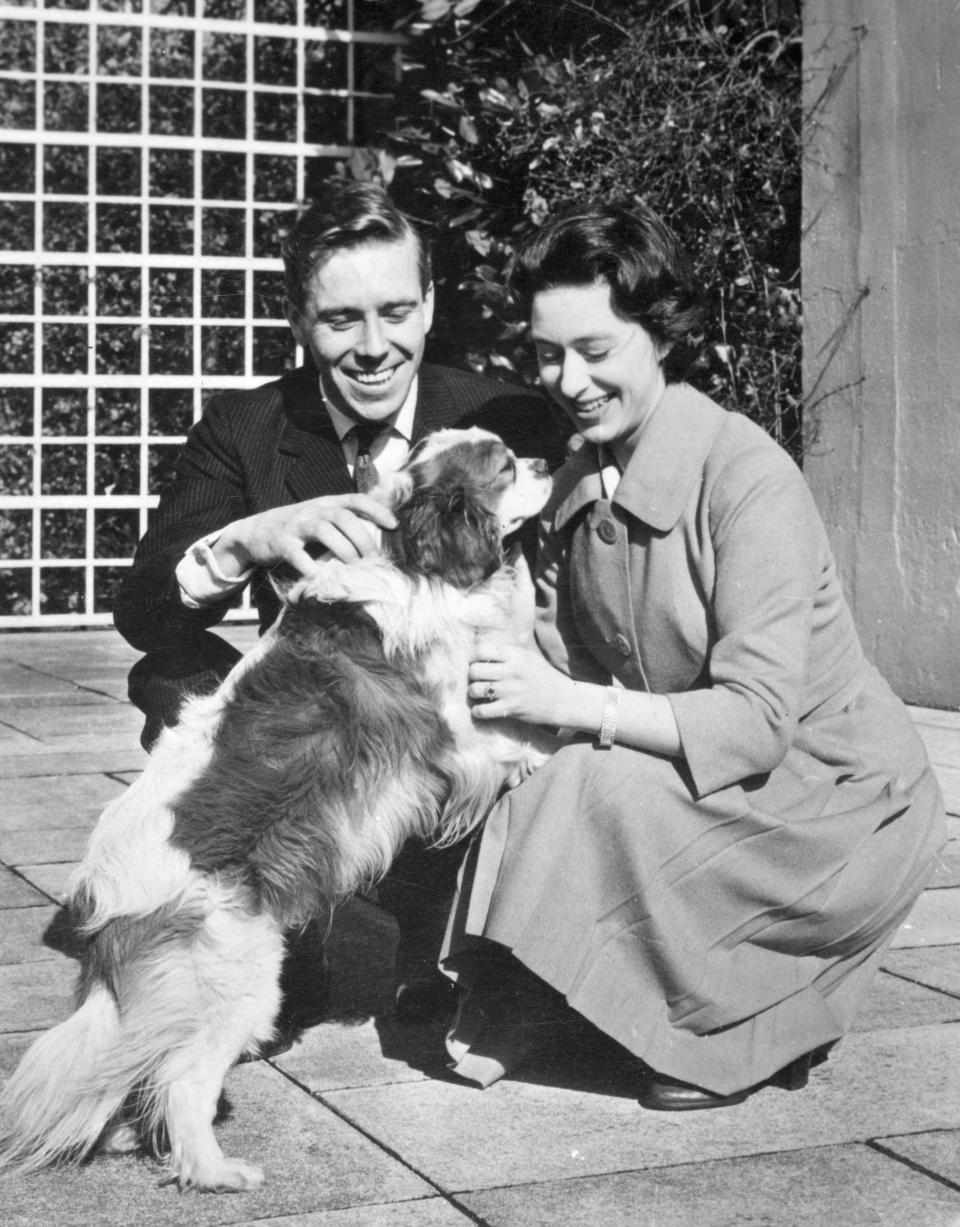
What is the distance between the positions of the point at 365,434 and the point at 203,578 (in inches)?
22.4

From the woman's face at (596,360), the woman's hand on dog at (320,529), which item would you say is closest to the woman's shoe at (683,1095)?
the woman's hand on dog at (320,529)

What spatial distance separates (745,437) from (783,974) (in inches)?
42.6

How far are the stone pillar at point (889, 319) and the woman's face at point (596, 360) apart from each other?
4.34m

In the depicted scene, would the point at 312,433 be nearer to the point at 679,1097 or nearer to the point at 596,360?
the point at 596,360

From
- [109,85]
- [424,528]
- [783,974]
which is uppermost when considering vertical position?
[109,85]

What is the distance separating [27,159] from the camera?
1043 centimetres

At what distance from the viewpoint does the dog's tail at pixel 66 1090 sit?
9.15 ft

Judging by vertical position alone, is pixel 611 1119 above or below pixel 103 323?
below

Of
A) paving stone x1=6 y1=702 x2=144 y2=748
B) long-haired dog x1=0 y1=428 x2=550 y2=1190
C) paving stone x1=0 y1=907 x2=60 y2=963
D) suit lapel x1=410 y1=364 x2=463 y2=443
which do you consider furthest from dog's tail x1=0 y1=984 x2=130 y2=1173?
paving stone x1=6 y1=702 x2=144 y2=748

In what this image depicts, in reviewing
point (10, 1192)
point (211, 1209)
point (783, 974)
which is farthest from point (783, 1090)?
point (10, 1192)

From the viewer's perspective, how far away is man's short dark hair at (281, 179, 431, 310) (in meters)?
3.60

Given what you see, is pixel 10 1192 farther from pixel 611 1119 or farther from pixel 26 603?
pixel 26 603

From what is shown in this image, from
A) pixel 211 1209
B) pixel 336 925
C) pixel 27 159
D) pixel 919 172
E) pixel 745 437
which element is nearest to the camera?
pixel 211 1209

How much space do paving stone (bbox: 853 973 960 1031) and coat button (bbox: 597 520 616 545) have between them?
48.1 inches
